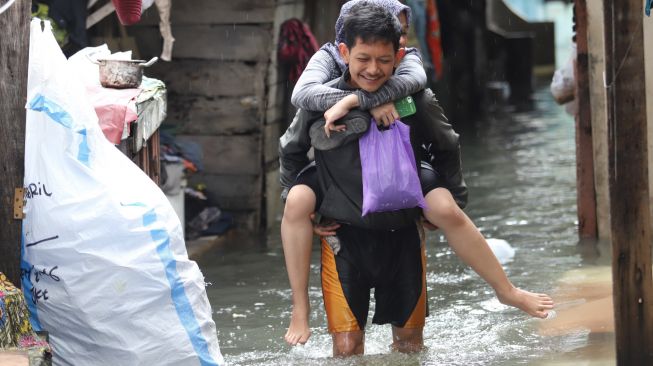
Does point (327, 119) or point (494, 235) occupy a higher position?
point (327, 119)

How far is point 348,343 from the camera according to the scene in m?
5.00

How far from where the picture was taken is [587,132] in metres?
8.34

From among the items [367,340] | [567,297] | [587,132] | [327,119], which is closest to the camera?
[327,119]

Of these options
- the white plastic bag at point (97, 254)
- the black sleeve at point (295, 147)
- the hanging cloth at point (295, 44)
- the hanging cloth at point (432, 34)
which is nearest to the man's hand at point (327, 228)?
the black sleeve at point (295, 147)

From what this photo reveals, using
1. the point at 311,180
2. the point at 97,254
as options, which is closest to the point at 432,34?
the point at 311,180

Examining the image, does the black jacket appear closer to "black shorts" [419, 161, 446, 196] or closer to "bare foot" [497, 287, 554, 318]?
"black shorts" [419, 161, 446, 196]

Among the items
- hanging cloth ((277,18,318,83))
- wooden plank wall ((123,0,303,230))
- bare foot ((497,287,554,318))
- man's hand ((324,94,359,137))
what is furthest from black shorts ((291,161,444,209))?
hanging cloth ((277,18,318,83))

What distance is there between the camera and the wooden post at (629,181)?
4590 mm

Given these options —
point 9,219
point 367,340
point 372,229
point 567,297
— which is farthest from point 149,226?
point 567,297

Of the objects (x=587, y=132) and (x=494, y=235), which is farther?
(x=494, y=235)

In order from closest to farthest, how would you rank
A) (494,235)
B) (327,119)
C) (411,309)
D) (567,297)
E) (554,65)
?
(327,119) → (411,309) → (567,297) → (494,235) → (554,65)

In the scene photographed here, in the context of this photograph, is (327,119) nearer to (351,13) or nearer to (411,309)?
(351,13)

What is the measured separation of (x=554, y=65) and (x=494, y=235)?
Result: 16.4 metres

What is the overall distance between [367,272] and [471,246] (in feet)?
1.55
